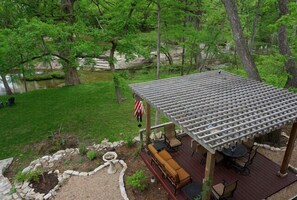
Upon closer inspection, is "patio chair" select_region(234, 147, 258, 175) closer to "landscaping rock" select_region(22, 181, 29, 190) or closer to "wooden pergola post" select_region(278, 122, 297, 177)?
"wooden pergola post" select_region(278, 122, 297, 177)

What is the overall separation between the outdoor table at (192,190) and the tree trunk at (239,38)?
17.0 ft

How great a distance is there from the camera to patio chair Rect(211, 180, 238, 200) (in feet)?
18.1

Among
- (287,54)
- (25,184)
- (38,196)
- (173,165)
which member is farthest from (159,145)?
(287,54)

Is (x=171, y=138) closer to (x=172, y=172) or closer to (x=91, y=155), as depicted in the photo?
(x=172, y=172)

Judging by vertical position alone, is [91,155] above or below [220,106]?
below

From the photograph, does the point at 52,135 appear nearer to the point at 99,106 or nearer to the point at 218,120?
the point at 99,106

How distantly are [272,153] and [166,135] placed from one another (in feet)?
14.4

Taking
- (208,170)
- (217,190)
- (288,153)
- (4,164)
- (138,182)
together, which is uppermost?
(208,170)

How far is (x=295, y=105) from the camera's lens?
5906 millimetres

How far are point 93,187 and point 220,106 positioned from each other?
16.1 ft

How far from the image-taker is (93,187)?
7.07 metres

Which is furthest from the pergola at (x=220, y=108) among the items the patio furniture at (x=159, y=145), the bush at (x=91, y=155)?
the bush at (x=91, y=155)

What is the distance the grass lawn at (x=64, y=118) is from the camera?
10461 mm

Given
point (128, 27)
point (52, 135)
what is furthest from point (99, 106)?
point (128, 27)
